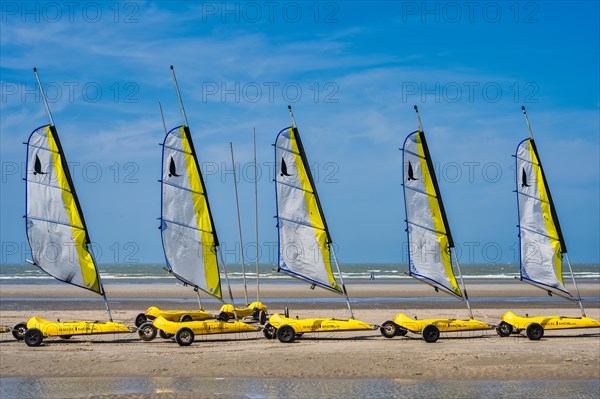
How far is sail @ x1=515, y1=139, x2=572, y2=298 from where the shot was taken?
60.4 feet

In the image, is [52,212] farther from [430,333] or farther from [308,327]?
[430,333]

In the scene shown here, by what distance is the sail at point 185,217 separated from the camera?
18453 mm

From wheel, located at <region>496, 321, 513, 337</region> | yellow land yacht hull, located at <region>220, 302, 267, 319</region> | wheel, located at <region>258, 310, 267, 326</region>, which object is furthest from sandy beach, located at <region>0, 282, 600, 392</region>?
yellow land yacht hull, located at <region>220, 302, 267, 319</region>

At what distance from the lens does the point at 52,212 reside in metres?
17.2

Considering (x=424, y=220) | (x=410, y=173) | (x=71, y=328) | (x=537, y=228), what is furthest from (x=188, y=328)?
(x=537, y=228)

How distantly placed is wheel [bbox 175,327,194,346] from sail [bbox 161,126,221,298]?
237 cm

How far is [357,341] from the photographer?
16891 mm

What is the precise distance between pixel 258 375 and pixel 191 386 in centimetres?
146

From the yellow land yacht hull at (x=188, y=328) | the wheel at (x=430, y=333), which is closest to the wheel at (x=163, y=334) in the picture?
the yellow land yacht hull at (x=188, y=328)

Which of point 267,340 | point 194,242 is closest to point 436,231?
point 267,340

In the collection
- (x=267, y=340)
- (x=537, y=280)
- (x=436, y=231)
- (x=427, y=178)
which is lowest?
(x=267, y=340)

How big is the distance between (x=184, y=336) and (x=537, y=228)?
896 centimetres

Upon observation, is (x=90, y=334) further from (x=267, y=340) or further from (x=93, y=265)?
(x=267, y=340)

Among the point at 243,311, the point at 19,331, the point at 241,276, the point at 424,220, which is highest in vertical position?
the point at 424,220
